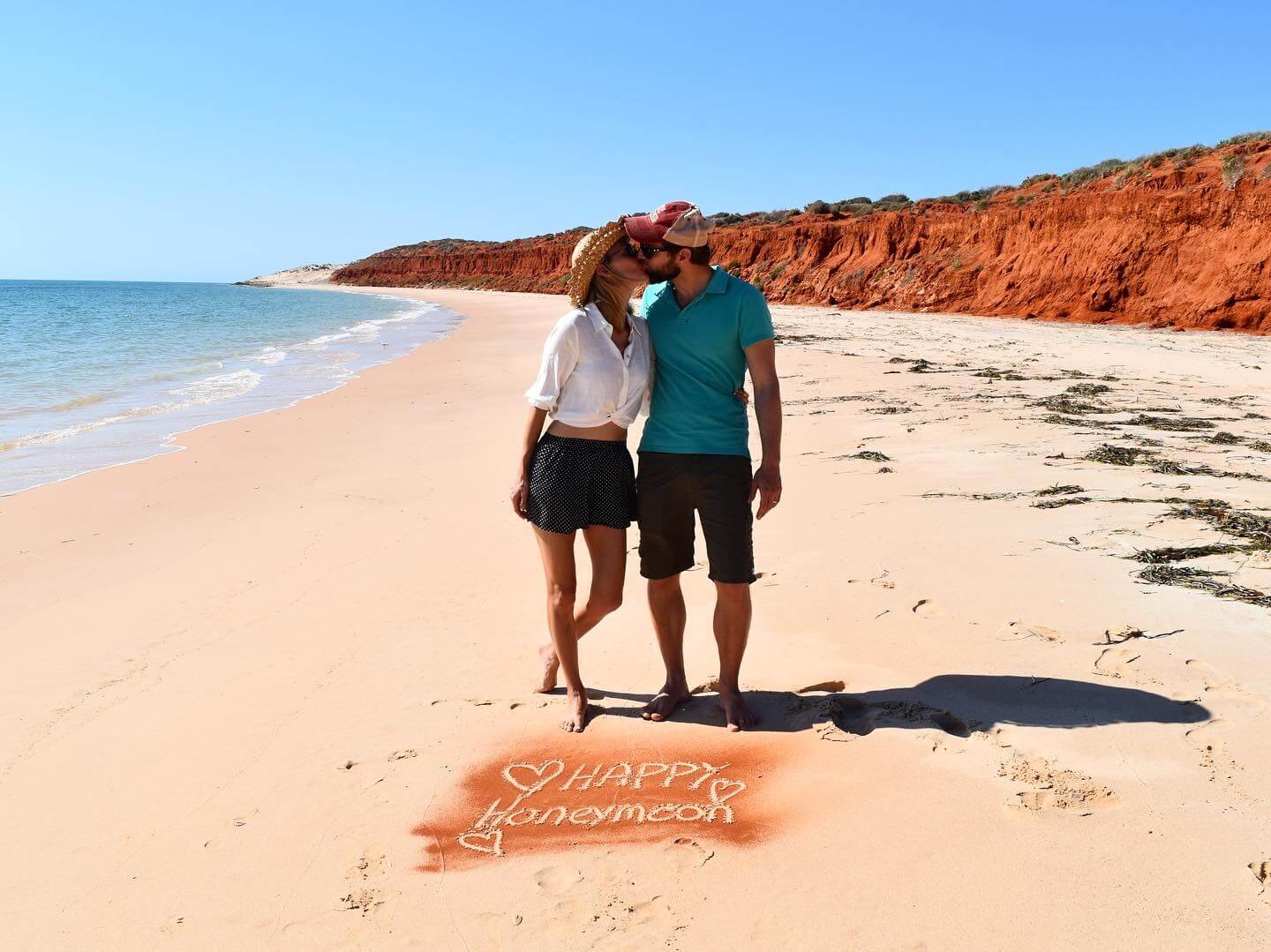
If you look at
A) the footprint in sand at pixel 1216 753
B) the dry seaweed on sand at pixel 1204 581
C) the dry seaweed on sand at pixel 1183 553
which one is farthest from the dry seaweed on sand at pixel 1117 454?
the footprint in sand at pixel 1216 753

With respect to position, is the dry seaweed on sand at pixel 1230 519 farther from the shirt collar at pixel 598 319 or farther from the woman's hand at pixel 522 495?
the woman's hand at pixel 522 495

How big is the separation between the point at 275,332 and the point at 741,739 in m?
31.4

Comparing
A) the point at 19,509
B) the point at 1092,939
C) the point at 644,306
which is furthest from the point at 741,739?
the point at 19,509

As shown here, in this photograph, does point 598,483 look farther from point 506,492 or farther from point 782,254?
point 782,254

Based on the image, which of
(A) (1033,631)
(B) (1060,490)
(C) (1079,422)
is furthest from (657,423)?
(C) (1079,422)

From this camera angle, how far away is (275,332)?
102 ft

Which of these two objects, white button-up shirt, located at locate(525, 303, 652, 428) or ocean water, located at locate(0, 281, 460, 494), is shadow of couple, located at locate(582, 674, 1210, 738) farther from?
ocean water, located at locate(0, 281, 460, 494)

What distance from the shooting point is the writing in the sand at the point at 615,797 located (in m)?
2.71

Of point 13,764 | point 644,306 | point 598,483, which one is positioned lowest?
point 13,764

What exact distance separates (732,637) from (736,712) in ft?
0.89

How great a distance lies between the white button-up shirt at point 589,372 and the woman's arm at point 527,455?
0.05m

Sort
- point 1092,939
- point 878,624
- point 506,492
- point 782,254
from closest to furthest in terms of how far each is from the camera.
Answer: point 1092,939
point 878,624
point 506,492
point 782,254

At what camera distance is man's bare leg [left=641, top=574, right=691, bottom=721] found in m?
3.50

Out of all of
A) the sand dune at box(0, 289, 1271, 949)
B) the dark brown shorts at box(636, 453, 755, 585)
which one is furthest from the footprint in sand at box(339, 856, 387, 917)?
the dark brown shorts at box(636, 453, 755, 585)
